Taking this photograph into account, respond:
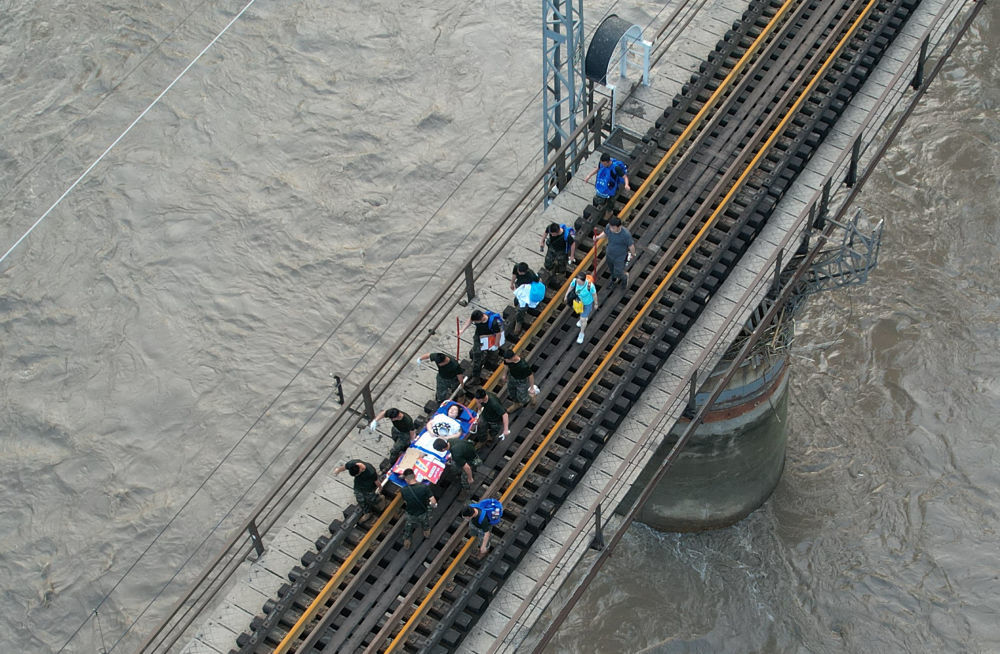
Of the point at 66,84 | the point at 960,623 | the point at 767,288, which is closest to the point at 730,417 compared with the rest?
the point at 767,288

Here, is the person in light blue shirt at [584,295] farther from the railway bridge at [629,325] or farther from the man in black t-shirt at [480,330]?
the man in black t-shirt at [480,330]

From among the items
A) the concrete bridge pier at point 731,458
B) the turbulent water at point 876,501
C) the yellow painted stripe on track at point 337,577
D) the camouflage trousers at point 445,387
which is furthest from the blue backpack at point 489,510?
the turbulent water at point 876,501

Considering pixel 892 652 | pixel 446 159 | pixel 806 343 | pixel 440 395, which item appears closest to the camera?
pixel 440 395

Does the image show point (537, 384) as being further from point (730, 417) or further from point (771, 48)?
point (771, 48)

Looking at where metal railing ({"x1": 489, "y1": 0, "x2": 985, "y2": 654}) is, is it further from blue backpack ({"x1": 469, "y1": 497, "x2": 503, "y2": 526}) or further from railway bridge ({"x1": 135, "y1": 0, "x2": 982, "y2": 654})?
blue backpack ({"x1": 469, "y1": 497, "x2": 503, "y2": 526})

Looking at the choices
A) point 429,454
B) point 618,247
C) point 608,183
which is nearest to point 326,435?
point 429,454

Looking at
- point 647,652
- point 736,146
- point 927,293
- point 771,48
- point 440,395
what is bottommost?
point 440,395
